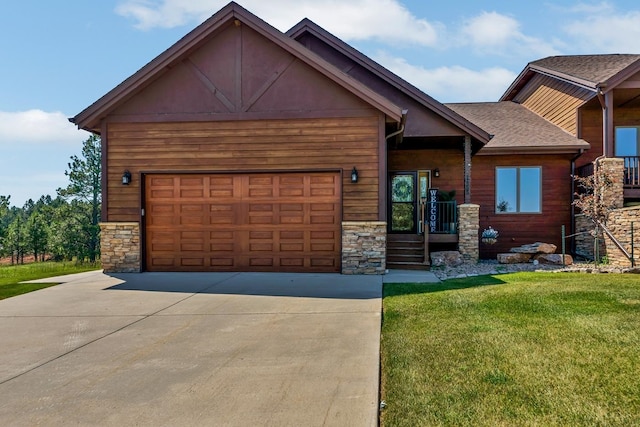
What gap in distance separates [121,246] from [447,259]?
8.45 m

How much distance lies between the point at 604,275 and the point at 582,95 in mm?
7413

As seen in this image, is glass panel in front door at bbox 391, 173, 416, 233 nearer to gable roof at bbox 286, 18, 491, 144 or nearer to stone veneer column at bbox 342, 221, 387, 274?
gable roof at bbox 286, 18, 491, 144

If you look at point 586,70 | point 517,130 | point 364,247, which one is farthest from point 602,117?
point 364,247

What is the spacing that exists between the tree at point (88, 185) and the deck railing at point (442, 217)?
27588mm

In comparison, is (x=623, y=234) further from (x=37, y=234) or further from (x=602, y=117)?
(x=37, y=234)

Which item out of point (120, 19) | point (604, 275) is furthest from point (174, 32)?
point (604, 275)

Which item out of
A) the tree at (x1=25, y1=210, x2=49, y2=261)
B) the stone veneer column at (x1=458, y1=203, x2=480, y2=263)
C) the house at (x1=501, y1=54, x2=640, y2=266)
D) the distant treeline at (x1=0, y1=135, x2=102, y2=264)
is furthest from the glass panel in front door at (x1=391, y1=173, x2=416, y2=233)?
the tree at (x1=25, y1=210, x2=49, y2=261)

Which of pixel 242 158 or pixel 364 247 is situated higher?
pixel 242 158

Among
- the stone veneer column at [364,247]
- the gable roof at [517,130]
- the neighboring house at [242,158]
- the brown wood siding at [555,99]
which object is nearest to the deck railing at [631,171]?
the gable roof at [517,130]

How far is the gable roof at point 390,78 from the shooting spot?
471 inches

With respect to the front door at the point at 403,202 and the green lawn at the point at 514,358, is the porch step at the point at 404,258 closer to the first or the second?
the front door at the point at 403,202

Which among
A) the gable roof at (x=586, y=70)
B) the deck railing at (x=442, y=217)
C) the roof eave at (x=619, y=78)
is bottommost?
the deck railing at (x=442, y=217)

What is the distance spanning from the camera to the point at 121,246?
10914 mm

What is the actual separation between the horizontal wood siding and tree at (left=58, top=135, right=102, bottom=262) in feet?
80.6
